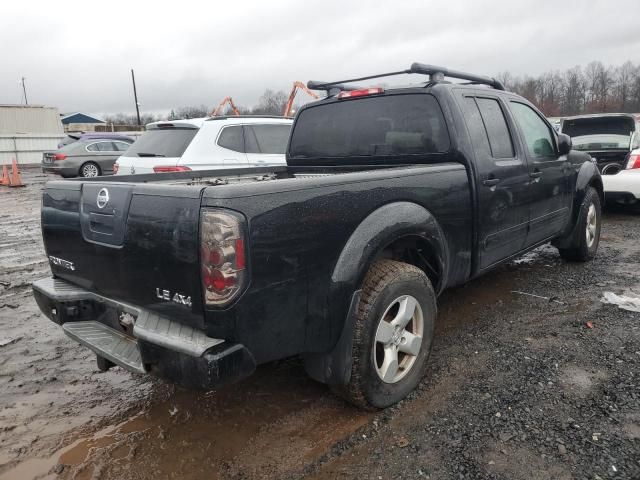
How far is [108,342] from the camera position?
2.57 m

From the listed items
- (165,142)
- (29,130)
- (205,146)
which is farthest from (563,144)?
(29,130)

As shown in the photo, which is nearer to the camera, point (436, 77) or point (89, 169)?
point (436, 77)

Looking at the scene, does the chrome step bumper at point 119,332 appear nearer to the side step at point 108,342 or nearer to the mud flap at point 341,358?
the side step at point 108,342

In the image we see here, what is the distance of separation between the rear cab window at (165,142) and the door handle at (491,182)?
4516mm

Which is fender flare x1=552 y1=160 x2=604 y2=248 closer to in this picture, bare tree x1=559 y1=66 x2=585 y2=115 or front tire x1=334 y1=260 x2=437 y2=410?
front tire x1=334 y1=260 x2=437 y2=410

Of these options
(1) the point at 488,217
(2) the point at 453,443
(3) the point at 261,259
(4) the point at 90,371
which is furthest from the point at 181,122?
(2) the point at 453,443

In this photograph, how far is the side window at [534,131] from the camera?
166 inches

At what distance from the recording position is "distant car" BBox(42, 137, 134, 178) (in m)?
16.9

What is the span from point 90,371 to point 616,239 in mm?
6756

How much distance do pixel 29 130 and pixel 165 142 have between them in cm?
3740

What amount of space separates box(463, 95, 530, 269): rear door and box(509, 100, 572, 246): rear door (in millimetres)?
184

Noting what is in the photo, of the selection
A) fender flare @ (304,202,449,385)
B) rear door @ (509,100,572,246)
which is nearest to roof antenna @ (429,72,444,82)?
rear door @ (509,100,572,246)

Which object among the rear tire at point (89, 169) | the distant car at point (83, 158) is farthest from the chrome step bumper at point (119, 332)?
the rear tire at point (89, 169)

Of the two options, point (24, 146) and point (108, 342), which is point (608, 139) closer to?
point (108, 342)
